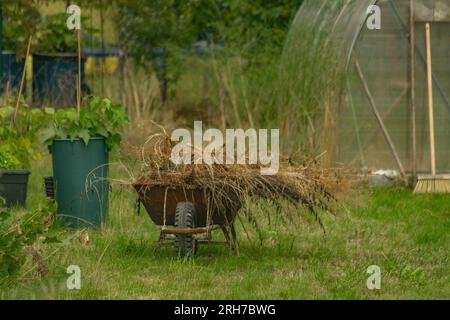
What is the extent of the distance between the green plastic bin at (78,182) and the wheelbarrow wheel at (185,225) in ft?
4.86

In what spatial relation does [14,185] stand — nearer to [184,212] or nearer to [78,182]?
[78,182]

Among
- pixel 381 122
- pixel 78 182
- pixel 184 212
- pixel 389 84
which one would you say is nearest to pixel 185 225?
pixel 184 212

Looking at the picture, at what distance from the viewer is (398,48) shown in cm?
1202

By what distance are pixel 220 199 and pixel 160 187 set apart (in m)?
0.44

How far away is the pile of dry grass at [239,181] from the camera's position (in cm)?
736

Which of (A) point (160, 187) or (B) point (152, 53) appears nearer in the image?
(A) point (160, 187)

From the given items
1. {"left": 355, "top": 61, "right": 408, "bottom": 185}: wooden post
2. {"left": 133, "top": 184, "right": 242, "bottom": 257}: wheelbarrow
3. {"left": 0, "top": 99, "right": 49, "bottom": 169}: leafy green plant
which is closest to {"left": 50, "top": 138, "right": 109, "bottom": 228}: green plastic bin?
{"left": 0, "top": 99, "right": 49, "bottom": 169}: leafy green plant

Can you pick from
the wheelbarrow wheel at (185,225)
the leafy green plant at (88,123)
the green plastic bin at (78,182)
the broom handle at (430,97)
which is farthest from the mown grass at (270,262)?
the broom handle at (430,97)

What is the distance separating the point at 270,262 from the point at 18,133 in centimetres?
395

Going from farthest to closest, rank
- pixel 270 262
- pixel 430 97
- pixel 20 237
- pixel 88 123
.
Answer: pixel 430 97 → pixel 88 123 → pixel 270 262 → pixel 20 237

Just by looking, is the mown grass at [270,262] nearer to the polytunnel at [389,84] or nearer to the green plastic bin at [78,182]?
the green plastic bin at [78,182]

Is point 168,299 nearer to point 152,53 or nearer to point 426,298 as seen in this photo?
point 426,298

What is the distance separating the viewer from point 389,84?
12.0 meters

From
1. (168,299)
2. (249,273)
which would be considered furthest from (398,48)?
(168,299)
